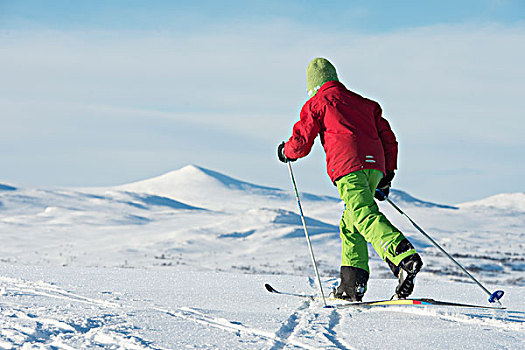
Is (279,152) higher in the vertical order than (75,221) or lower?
higher

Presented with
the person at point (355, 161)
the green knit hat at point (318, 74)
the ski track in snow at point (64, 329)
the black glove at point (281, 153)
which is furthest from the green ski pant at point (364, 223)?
the ski track in snow at point (64, 329)

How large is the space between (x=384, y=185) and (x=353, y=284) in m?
0.76

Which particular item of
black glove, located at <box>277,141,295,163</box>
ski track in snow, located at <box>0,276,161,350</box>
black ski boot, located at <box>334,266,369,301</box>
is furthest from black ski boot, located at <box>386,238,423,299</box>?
ski track in snow, located at <box>0,276,161,350</box>

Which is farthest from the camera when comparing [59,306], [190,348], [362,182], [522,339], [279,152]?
[279,152]

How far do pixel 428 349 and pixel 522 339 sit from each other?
1.92 feet

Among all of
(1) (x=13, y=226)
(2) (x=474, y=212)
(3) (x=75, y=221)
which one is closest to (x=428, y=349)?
(1) (x=13, y=226)

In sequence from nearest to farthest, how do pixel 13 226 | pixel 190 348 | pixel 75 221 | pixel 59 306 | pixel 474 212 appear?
pixel 190 348, pixel 59 306, pixel 13 226, pixel 75 221, pixel 474 212

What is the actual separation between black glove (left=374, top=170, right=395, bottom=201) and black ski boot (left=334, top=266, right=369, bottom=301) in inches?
22.6

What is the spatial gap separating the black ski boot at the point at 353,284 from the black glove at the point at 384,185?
575 millimetres

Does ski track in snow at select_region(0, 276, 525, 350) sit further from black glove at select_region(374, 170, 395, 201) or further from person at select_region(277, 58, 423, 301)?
black glove at select_region(374, 170, 395, 201)

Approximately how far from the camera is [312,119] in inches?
152

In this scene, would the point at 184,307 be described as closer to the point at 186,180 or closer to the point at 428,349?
the point at 428,349

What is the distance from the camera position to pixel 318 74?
163 inches

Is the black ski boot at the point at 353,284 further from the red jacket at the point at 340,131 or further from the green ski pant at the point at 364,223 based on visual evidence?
the red jacket at the point at 340,131
